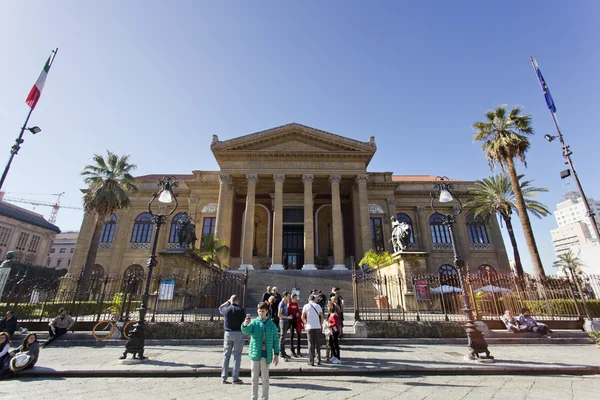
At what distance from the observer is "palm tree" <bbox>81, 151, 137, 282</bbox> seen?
71.8 feet

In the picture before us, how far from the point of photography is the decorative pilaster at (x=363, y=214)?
2385 centimetres

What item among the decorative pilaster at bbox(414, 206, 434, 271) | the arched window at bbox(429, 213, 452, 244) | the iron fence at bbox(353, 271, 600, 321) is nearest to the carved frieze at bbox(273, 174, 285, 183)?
the iron fence at bbox(353, 271, 600, 321)

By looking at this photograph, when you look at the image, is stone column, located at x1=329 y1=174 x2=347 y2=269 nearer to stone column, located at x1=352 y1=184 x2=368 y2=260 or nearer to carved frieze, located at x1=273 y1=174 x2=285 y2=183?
stone column, located at x1=352 y1=184 x2=368 y2=260

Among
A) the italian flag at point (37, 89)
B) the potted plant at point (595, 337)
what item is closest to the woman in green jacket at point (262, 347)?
the potted plant at point (595, 337)

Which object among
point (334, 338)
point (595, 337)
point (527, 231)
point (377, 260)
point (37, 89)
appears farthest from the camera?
point (377, 260)

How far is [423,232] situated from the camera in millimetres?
30469

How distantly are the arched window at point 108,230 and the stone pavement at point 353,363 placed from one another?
24068 millimetres

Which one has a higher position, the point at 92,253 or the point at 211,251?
the point at 92,253

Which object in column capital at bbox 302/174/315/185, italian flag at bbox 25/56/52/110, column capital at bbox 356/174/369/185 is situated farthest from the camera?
column capital at bbox 356/174/369/185

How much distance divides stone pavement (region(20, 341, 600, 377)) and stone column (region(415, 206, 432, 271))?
21.3m

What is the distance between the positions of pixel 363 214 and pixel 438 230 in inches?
449

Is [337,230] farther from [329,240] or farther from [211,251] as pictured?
[211,251]

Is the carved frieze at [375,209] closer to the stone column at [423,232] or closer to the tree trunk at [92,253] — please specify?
the stone column at [423,232]

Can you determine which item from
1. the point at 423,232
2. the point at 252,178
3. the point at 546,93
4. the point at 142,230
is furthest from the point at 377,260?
the point at 142,230
